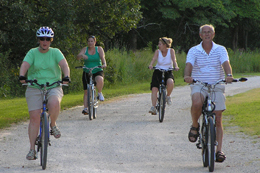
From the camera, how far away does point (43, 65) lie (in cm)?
677

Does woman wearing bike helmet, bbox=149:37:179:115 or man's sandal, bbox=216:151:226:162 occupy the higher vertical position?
woman wearing bike helmet, bbox=149:37:179:115

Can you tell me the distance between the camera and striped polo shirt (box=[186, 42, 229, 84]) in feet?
21.5

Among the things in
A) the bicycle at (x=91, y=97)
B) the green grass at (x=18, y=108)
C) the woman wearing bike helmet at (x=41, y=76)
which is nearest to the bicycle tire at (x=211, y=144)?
the woman wearing bike helmet at (x=41, y=76)

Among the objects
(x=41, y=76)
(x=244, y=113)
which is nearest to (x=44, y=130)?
(x=41, y=76)

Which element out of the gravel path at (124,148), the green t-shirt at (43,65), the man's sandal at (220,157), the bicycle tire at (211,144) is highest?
the green t-shirt at (43,65)

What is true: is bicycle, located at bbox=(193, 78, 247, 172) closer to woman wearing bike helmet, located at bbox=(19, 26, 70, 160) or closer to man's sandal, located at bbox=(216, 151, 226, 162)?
man's sandal, located at bbox=(216, 151, 226, 162)

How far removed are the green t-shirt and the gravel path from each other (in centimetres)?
118

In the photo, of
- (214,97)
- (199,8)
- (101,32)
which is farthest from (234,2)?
(214,97)

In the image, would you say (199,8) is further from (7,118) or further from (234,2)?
(7,118)

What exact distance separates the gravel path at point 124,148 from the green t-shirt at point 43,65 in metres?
1.18

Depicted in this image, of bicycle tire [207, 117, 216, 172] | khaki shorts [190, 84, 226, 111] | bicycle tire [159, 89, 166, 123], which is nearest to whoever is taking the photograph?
bicycle tire [207, 117, 216, 172]

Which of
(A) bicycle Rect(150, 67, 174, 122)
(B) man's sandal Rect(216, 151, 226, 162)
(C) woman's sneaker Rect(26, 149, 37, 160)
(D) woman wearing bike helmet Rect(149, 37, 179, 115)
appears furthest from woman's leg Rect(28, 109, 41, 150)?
(D) woman wearing bike helmet Rect(149, 37, 179, 115)

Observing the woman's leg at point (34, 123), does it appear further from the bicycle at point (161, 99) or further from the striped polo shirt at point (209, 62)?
the bicycle at point (161, 99)

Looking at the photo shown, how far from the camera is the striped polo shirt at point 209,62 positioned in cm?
657
